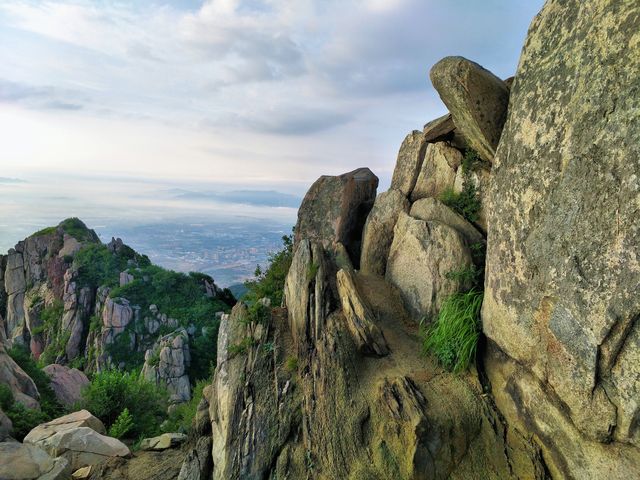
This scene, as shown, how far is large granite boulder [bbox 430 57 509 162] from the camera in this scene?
12.0 metres

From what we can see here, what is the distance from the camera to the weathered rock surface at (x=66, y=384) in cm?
3017

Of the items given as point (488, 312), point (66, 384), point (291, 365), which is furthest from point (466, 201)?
point (66, 384)

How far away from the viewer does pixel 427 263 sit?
13.9 m

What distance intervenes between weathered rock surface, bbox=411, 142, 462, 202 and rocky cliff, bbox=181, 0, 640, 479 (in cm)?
8

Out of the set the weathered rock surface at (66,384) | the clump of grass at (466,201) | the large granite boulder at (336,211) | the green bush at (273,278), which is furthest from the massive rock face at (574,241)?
the weathered rock surface at (66,384)

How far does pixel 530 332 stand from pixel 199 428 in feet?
40.4

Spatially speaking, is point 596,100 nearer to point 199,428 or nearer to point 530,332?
point 530,332

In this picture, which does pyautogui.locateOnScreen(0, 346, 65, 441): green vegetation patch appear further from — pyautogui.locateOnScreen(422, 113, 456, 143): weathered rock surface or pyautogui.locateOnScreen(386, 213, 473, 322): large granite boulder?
pyautogui.locateOnScreen(422, 113, 456, 143): weathered rock surface

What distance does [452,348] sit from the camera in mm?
12359

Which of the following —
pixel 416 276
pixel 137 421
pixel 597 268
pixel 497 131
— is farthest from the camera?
pixel 137 421

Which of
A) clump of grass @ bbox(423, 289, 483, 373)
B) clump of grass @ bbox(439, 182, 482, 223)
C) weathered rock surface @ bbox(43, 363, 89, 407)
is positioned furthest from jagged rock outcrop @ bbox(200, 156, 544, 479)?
weathered rock surface @ bbox(43, 363, 89, 407)

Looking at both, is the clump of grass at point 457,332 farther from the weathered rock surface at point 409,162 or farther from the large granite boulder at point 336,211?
the weathered rock surface at point 409,162

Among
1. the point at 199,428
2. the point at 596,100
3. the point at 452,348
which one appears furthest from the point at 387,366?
the point at 596,100

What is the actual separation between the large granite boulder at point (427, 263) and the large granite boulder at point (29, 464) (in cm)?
1433
